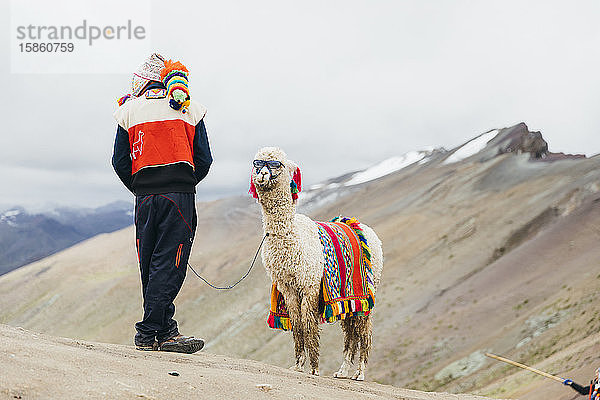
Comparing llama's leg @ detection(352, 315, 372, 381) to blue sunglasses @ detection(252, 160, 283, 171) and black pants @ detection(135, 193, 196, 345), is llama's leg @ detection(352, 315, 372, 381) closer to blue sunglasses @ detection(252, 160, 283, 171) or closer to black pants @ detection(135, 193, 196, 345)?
blue sunglasses @ detection(252, 160, 283, 171)

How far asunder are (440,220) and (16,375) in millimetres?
40712

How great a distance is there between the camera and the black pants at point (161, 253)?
6395 millimetres

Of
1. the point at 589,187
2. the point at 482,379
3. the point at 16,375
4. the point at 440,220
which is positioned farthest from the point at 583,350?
the point at 440,220

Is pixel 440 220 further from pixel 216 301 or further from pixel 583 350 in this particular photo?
pixel 583 350

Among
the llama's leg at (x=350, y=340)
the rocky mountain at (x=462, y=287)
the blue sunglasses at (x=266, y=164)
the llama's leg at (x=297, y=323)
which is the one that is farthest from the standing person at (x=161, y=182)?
the rocky mountain at (x=462, y=287)

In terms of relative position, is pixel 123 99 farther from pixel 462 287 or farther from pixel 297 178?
pixel 462 287

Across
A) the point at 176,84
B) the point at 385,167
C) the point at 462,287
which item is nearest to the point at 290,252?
the point at 176,84

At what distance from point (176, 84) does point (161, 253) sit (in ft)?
5.68

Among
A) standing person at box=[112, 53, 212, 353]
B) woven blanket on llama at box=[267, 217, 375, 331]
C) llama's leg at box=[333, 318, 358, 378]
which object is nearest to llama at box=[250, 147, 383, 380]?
woven blanket on llama at box=[267, 217, 375, 331]

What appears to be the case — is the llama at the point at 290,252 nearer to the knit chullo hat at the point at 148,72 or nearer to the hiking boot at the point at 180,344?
the hiking boot at the point at 180,344

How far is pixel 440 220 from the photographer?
141 ft

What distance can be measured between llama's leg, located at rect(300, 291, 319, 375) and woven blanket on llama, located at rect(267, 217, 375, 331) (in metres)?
0.27

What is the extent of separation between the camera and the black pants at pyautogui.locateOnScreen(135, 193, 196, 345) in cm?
639

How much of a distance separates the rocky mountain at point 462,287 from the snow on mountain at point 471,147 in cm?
22
